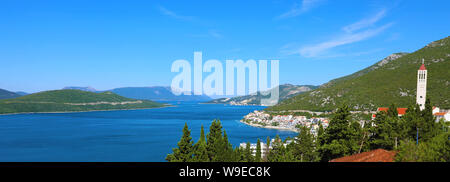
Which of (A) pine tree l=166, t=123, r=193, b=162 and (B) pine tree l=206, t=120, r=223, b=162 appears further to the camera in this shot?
(B) pine tree l=206, t=120, r=223, b=162

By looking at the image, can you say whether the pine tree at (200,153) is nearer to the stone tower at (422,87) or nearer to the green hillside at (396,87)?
the stone tower at (422,87)

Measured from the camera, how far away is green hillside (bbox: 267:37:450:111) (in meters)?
71.2

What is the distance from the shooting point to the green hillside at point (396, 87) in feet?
234

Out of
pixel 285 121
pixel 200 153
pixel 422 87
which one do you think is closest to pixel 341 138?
pixel 200 153

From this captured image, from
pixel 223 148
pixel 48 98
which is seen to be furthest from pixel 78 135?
pixel 48 98

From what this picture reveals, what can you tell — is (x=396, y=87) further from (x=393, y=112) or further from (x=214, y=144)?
(x=214, y=144)

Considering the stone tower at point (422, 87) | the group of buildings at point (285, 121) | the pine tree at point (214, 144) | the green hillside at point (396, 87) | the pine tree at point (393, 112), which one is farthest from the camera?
the group of buildings at point (285, 121)

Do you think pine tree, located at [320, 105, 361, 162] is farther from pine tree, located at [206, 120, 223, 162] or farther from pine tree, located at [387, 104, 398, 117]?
pine tree, located at [206, 120, 223, 162]

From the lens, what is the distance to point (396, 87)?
82.3 metres

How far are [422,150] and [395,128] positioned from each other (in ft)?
24.1

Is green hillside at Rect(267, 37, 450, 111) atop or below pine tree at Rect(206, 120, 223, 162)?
atop

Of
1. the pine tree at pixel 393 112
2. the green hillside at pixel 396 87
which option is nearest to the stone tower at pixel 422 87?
the pine tree at pixel 393 112

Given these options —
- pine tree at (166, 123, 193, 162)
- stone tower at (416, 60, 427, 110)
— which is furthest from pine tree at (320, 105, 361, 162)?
stone tower at (416, 60, 427, 110)
